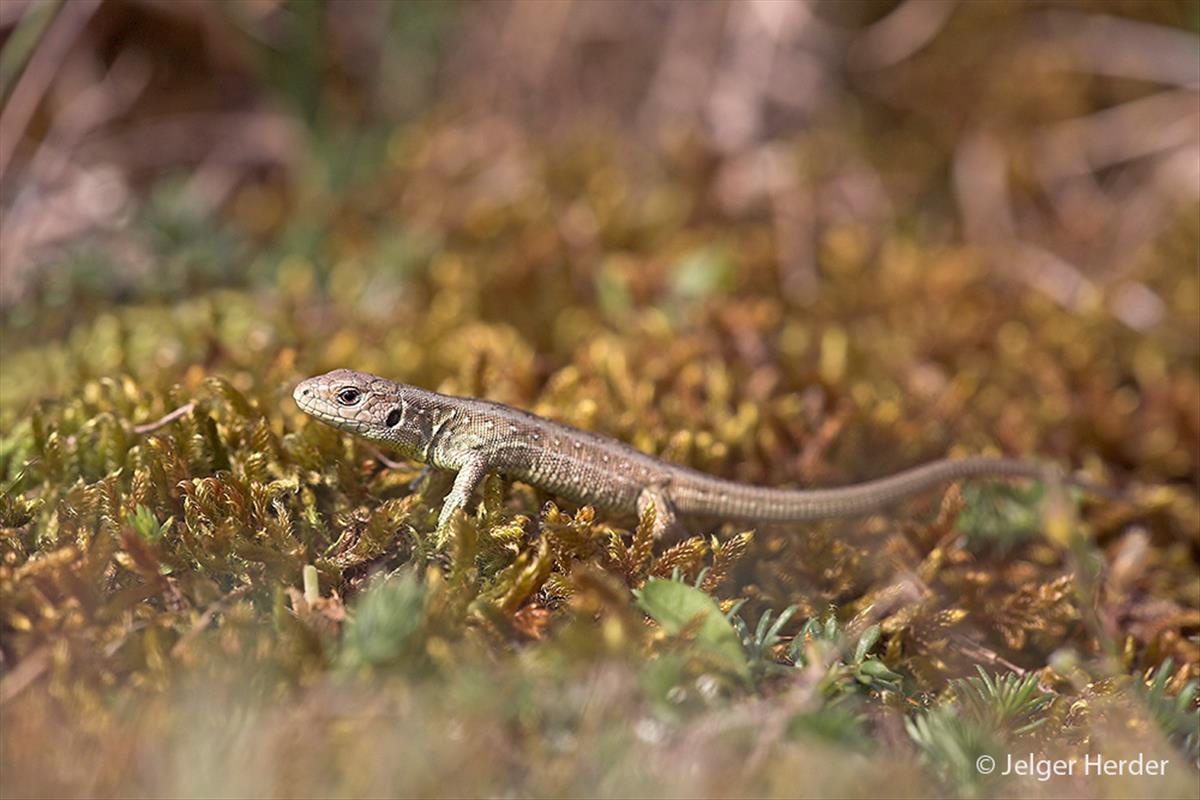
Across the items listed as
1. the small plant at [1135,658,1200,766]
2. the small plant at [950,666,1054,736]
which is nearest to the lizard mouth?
the small plant at [950,666,1054,736]

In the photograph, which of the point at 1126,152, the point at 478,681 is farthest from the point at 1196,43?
the point at 478,681

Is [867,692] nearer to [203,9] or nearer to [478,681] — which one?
[478,681]

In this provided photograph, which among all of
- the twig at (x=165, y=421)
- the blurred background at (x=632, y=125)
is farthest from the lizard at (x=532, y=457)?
the blurred background at (x=632, y=125)

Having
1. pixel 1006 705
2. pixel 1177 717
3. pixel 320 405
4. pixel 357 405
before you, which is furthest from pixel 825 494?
pixel 320 405

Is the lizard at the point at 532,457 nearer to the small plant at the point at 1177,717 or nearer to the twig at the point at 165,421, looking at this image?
the twig at the point at 165,421

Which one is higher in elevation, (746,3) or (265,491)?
(746,3)

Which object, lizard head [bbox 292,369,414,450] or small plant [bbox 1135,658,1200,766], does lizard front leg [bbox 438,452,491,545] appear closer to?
lizard head [bbox 292,369,414,450]

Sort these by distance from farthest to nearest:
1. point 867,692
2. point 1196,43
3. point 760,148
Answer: point 760,148 → point 1196,43 → point 867,692
